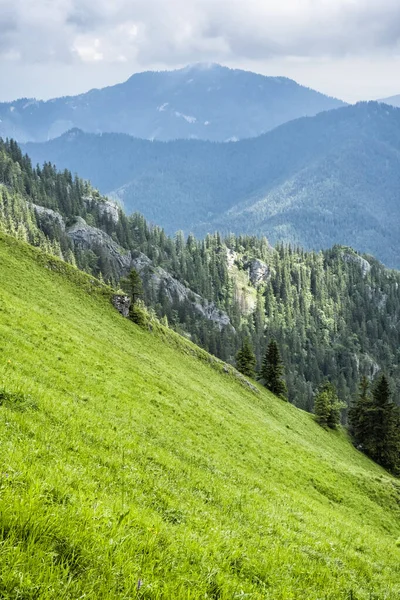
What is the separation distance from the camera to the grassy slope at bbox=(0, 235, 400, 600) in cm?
600

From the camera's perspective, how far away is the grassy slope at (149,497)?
19.7 feet

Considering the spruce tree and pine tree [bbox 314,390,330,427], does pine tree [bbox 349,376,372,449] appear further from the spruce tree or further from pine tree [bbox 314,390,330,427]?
pine tree [bbox 314,390,330,427]

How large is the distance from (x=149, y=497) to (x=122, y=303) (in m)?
51.2

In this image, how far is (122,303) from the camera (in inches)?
2413

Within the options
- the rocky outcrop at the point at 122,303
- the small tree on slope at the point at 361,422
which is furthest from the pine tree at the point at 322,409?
the rocky outcrop at the point at 122,303

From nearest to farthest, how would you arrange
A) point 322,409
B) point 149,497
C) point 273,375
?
point 149,497
point 322,409
point 273,375

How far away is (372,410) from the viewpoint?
267 ft

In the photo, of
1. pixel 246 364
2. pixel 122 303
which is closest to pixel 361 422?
pixel 246 364

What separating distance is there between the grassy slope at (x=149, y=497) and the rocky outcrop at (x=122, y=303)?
22.5m

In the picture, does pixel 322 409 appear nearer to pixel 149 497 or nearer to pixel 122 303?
pixel 122 303

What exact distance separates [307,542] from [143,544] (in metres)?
9.59

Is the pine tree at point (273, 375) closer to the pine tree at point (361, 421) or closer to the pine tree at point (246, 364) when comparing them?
the pine tree at point (246, 364)

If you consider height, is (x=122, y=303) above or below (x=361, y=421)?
above

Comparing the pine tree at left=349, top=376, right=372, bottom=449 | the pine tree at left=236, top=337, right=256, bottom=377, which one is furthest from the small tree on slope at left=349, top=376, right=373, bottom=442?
the pine tree at left=236, top=337, right=256, bottom=377
